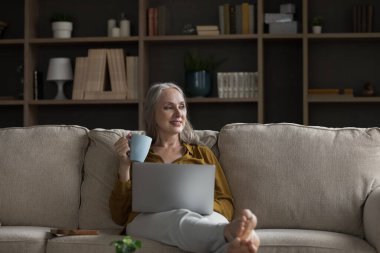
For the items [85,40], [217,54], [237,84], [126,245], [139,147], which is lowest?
[126,245]

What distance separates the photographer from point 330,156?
3301 millimetres

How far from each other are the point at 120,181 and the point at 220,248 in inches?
28.5

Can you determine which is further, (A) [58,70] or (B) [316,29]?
(A) [58,70]

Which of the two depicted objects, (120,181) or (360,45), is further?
(360,45)

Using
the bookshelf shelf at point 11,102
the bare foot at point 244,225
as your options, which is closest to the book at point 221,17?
the bookshelf shelf at point 11,102

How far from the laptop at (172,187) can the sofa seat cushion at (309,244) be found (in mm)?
271

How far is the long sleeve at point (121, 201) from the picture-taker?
318 centimetres

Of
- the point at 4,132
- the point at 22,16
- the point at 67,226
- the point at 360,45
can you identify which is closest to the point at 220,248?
the point at 67,226

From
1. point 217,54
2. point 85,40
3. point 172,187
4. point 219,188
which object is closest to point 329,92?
point 217,54

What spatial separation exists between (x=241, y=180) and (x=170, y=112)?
0.44 meters

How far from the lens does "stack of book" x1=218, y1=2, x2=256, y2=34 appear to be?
542 cm

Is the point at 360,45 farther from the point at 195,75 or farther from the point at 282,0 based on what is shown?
the point at 195,75

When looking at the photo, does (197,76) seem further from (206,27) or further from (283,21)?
(283,21)

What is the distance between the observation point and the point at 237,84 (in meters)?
5.41
